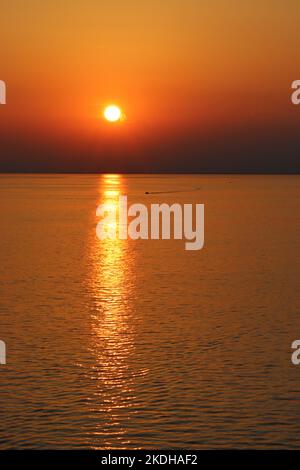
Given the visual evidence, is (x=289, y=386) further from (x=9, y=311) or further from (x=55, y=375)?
(x=9, y=311)

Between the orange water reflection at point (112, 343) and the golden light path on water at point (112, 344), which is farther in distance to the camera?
the orange water reflection at point (112, 343)

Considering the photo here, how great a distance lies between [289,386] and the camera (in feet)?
97.2

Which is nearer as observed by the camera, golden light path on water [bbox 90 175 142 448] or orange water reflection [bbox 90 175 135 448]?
golden light path on water [bbox 90 175 142 448]

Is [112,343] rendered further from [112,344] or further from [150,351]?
[150,351]

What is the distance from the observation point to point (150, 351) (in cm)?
3406

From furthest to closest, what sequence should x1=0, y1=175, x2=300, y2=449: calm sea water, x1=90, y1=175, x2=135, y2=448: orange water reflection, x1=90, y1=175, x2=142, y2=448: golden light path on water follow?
x1=90, y1=175, x2=135, y2=448: orange water reflection
x1=90, y1=175, x2=142, y2=448: golden light path on water
x1=0, y1=175, x2=300, y2=449: calm sea water

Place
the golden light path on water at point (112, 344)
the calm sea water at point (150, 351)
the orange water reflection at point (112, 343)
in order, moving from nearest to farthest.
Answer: the calm sea water at point (150, 351) < the golden light path on water at point (112, 344) < the orange water reflection at point (112, 343)

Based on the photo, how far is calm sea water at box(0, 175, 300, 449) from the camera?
82.6 feet

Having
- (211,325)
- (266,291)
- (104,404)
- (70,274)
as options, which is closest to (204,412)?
(104,404)

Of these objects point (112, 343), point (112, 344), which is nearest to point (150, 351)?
point (112, 344)

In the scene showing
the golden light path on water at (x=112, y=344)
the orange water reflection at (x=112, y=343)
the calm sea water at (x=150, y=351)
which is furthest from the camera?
the orange water reflection at (x=112, y=343)

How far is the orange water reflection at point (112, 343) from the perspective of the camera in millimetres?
26656

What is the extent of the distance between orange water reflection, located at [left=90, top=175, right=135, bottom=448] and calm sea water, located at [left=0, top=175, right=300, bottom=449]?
0.21ft

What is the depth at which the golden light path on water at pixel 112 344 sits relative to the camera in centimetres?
2636
